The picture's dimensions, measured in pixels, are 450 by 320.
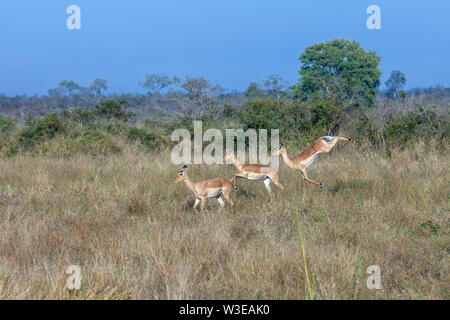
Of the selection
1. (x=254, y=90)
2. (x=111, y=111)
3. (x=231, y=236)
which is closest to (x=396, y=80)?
(x=254, y=90)

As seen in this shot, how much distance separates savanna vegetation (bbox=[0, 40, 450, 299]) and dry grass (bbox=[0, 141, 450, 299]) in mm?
19

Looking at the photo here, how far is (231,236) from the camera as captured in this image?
5.02 metres

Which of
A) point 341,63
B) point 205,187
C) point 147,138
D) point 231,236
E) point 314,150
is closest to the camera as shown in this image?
point 231,236

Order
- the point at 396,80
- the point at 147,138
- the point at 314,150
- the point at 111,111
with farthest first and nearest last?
the point at 396,80
the point at 111,111
the point at 147,138
the point at 314,150

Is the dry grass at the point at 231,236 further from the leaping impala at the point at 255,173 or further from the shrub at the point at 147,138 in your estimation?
the shrub at the point at 147,138

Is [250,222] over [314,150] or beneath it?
beneath

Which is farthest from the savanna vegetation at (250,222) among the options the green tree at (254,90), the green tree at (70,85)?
the green tree at (70,85)

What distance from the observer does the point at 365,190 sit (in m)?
6.72

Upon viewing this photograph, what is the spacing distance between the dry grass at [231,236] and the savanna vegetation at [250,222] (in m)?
0.02

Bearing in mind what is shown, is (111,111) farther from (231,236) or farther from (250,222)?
(231,236)

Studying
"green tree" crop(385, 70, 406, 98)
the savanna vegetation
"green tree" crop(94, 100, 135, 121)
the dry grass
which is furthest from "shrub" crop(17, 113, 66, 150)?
"green tree" crop(385, 70, 406, 98)

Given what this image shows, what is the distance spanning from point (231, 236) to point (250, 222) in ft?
1.72
